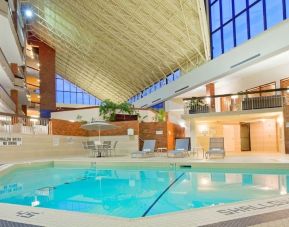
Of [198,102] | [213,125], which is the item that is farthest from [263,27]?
[213,125]

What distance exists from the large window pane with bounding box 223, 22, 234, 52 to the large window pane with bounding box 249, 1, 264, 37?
1.55m

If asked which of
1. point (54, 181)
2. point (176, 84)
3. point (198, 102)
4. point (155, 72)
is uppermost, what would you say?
point (155, 72)

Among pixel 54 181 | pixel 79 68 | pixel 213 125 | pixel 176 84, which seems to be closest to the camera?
pixel 54 181

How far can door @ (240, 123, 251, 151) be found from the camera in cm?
1938

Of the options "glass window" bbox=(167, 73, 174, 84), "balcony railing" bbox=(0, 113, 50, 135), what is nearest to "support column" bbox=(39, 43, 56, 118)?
"glass window" bbox=(167, 73, 174, 84)

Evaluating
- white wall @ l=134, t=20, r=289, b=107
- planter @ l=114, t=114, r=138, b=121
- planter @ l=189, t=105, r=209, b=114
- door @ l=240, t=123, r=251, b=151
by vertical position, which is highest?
white wall @ l=134, t=20, r=289, b=107

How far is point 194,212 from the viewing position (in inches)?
121

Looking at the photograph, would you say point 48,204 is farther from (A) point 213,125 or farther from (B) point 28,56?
(B) point 28,56

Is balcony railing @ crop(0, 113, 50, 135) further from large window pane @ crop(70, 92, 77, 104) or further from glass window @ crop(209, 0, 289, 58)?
large window pane @ crop(70, 92, 77, 104)

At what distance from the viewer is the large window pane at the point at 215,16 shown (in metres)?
16.3

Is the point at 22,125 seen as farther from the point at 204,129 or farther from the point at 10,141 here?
the point at 204,129

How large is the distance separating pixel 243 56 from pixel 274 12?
2.13m

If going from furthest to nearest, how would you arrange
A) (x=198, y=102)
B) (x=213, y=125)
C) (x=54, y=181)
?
(x=213, y=125), (x=198, y=102), (x=54, y=181)

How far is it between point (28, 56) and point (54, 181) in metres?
25.3
